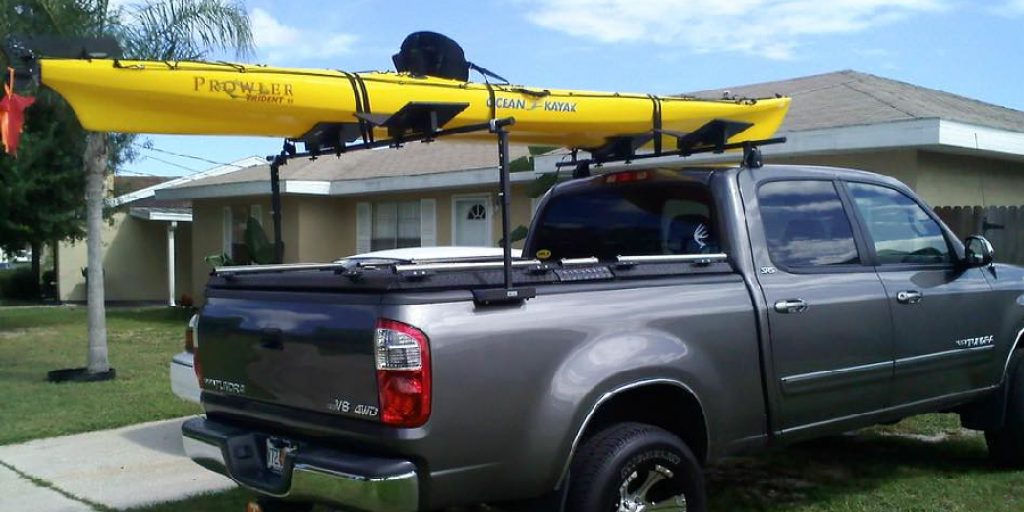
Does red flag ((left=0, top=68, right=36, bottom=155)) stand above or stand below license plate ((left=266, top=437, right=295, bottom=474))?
above

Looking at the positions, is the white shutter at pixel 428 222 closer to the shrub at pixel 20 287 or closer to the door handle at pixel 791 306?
the door handle at pixel 791 306

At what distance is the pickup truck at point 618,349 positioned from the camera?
3.94m

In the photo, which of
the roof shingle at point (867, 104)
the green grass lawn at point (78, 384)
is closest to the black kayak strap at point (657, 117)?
the roof shingle at point (867, 104)

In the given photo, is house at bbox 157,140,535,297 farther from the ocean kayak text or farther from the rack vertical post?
the rack vertical post

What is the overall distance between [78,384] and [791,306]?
942 centimetres

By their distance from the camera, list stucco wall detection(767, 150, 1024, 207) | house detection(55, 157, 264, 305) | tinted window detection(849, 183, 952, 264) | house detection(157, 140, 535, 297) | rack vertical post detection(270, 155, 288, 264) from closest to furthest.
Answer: rack vertical post detection(270, 155, 288, 264)
tinted window detection(849, 183, 952, 264)
stucco wall detection(767, 150, 1024, 207)
house detection(157, 140, 535, 297)
house detection(55, 157, 264, 305)

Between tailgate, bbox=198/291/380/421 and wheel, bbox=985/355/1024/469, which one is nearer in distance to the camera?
tailgate, bbox=198/291/380/421

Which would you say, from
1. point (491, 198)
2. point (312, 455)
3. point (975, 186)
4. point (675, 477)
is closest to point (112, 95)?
point (312, 455)

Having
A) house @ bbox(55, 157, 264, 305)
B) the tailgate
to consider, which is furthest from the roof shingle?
house @ bbox(55, 157, 264, 305)

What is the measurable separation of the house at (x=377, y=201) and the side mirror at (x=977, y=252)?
9.48 metres

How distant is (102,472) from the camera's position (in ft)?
24.8

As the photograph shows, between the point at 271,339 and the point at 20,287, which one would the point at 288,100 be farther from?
the point at 20,287

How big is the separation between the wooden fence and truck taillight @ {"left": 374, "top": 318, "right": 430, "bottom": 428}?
8897 mm

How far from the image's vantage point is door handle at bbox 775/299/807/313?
510 cm
